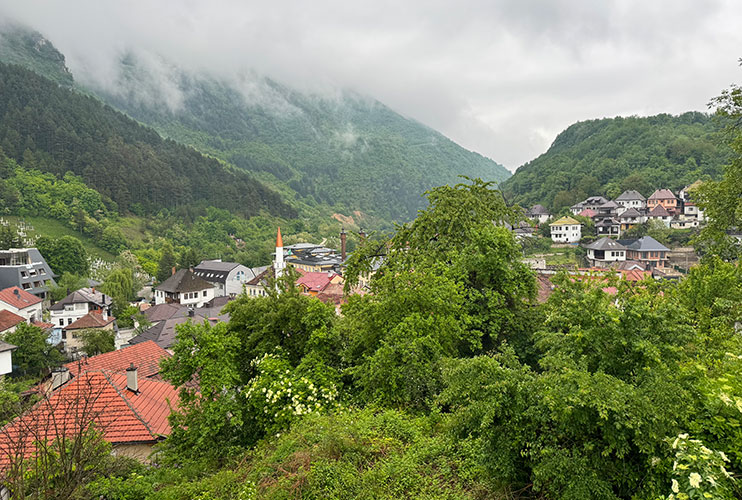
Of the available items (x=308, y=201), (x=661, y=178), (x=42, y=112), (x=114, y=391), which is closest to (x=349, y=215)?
(x=308, y=201)

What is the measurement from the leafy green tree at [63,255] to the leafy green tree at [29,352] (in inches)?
1506

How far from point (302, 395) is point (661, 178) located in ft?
298

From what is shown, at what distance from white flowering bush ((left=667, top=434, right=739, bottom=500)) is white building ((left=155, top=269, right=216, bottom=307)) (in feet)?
183

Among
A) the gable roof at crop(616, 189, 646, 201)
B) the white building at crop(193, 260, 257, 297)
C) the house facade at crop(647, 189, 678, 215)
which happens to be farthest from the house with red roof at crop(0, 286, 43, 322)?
the gable roof at crop(616, 189, 646, 201)

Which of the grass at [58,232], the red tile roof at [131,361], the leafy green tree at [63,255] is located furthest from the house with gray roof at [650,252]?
the grass at [58,232]

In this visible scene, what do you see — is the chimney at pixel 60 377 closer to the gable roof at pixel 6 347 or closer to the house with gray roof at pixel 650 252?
the gable roof at pixel 6 347

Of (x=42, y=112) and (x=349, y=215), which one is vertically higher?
(x=42, y=112)

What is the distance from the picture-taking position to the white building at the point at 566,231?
64.9 metres

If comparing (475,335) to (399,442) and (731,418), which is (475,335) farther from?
(731,418)

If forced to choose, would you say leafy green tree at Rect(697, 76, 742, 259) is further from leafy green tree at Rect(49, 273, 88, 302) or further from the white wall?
leafy green tree at Rect(49, 273, 88, 302)

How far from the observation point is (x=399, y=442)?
664cm

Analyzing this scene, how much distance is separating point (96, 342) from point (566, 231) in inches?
2366

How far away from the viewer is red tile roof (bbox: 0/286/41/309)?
126ft

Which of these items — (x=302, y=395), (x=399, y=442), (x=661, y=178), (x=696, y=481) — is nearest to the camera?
(x=696, y=481)
